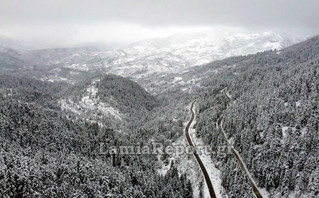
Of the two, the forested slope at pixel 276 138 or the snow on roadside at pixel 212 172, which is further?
the snow on roadside at pixel 212 172

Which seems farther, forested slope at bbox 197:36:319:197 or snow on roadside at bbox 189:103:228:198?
snow on roadside at bbox 189:103:228:198

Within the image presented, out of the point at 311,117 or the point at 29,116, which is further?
the point at 29,116

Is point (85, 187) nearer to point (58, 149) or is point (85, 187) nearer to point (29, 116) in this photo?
point (58, 149)

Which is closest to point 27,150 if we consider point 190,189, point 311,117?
point 190,189

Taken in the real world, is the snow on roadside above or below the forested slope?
below

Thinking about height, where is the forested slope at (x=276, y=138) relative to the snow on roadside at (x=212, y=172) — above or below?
above

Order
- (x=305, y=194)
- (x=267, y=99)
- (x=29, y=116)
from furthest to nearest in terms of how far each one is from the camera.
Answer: (x=267, y=99)
(x=29, y=116)
(x=305, y=194)

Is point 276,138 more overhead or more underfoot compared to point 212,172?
more overhead

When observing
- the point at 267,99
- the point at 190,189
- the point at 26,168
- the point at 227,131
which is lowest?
the point at 190,189

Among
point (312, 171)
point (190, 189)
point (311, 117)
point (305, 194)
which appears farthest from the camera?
point (311, 117)

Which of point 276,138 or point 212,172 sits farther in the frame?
point 212,172

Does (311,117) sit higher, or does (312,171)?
(311,117)
